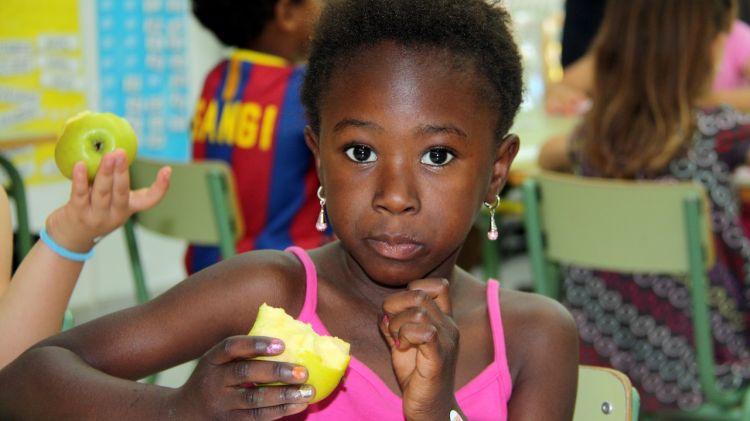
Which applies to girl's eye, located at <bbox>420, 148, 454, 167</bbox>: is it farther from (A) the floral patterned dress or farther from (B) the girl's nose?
(A) the floral patterned dress

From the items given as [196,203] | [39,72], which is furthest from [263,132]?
[39,72]

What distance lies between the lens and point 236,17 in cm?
318

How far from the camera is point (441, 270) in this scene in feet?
4.75

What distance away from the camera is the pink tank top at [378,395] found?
135 centimetres

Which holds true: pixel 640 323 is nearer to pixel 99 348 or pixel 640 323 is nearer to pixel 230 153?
pixel 230 153

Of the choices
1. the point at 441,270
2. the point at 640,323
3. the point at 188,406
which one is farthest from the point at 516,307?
the point at 640,323

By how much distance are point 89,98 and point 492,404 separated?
374 centimetres

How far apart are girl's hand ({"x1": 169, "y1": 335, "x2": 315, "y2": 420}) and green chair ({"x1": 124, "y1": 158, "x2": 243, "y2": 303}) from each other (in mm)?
1711

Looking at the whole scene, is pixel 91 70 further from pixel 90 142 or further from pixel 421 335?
pixel 421 335

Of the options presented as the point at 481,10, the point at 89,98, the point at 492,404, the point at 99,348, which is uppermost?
the point at 481,10

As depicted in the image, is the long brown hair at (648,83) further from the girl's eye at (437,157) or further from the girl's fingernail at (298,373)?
the girl's fingernail at (298,373)

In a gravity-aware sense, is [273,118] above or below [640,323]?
above

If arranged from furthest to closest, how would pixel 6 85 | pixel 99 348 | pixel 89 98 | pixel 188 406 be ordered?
pixel 89 98 < pixel 6 85 < pixel 99 348 < pixel 188 406

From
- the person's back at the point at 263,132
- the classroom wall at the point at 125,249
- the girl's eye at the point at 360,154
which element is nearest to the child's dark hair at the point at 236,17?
the person's back at the point at 263,132
